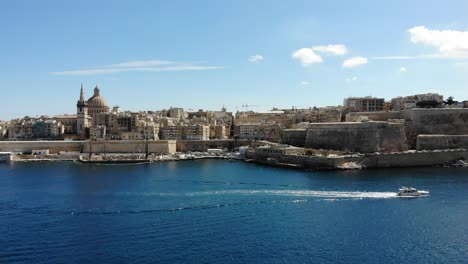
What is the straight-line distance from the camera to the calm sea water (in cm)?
1208

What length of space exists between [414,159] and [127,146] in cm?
1985

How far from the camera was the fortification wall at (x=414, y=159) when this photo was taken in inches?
1113

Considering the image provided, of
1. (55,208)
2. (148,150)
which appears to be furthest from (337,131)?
(55,208)

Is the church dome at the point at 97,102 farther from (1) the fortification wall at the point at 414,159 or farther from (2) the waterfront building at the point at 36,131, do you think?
(1) the fortification wall at the point at 414,159

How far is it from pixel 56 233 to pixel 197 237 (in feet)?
12.1

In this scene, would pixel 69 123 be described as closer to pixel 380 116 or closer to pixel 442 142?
pixel 380 116

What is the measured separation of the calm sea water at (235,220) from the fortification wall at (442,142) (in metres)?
6.41

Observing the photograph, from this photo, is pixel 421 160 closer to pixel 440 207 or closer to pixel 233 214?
pixel 440 207

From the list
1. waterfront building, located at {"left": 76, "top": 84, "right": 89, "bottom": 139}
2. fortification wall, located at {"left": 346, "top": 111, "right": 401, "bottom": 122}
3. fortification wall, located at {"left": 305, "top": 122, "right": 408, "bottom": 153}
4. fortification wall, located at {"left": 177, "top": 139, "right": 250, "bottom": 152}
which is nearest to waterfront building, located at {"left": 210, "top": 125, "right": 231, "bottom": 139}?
fortification wall, located at {"left": 177, "top": 139, "right": 250, "bottom": 152}

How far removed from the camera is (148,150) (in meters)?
37.9

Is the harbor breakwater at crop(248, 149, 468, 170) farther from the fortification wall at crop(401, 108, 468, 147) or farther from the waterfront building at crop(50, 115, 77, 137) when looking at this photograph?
the waterfront building at crop(50, 115, 77, 137)

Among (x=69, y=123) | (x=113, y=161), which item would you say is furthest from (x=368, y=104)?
(x=69, y=123)

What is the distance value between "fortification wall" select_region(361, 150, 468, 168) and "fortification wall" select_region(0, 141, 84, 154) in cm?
2141

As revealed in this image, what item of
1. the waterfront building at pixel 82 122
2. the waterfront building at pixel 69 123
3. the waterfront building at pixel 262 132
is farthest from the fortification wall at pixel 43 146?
the waterfront building at pixel 262 132
